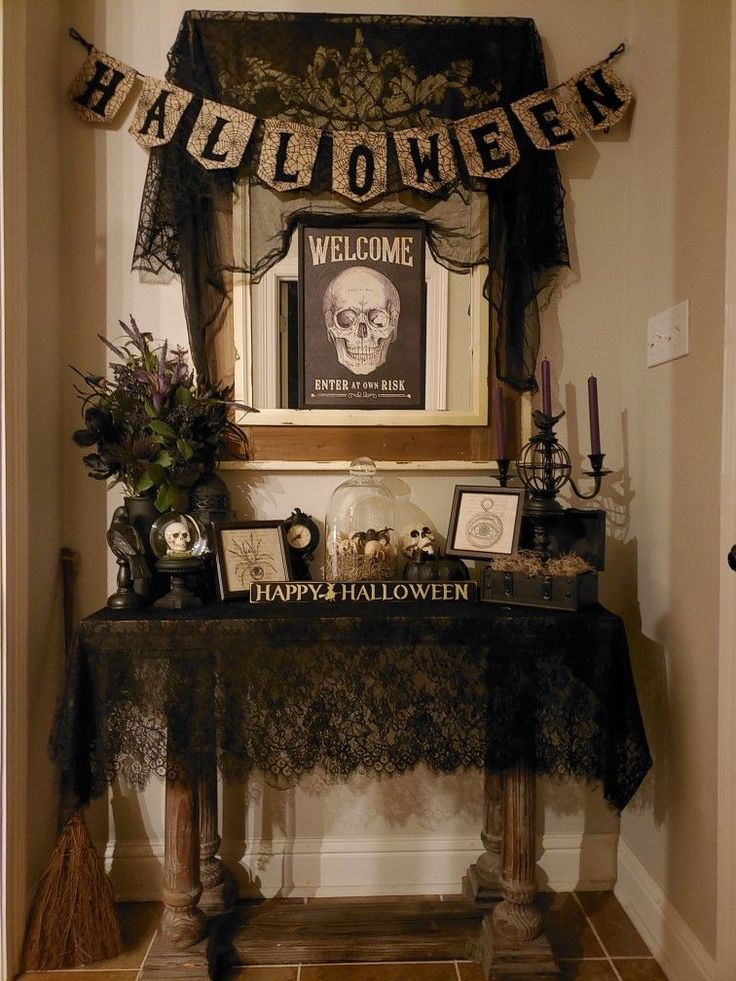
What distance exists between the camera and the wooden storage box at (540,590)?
61.8 inches

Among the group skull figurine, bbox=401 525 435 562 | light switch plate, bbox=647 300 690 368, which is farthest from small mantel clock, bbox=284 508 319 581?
light switch plate, bbox=647 300 690 368

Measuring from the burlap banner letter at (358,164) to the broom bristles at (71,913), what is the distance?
6.01 ft

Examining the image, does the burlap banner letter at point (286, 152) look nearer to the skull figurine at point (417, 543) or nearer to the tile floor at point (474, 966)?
the skull figurine at point (417, 543)

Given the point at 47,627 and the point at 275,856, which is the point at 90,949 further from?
the point at 47,627

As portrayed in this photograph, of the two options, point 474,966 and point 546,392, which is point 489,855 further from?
point 546,392

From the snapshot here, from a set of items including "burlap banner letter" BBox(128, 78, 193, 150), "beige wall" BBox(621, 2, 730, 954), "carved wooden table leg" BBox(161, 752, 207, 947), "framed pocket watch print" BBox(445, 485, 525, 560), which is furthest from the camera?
"burlap banner letter" BBox(128, 78, 193, 150)

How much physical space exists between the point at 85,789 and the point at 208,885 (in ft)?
1.82

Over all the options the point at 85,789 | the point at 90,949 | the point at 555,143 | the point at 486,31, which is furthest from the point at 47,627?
the point at 486,31

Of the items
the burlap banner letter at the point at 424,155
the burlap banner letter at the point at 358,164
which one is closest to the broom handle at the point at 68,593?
the burlap banner letter at the point at 358,164

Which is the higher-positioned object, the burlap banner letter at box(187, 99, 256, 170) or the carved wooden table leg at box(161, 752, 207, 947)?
the burlap banner letter at box(187, 99, 256, 170)

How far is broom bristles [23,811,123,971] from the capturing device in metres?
1.68

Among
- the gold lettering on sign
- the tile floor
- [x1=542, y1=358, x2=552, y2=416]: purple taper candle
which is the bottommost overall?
the tile floor

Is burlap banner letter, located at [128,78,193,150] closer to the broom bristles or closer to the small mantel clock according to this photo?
the small mantel clock

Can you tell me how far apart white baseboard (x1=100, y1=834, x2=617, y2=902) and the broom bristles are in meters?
0.22
